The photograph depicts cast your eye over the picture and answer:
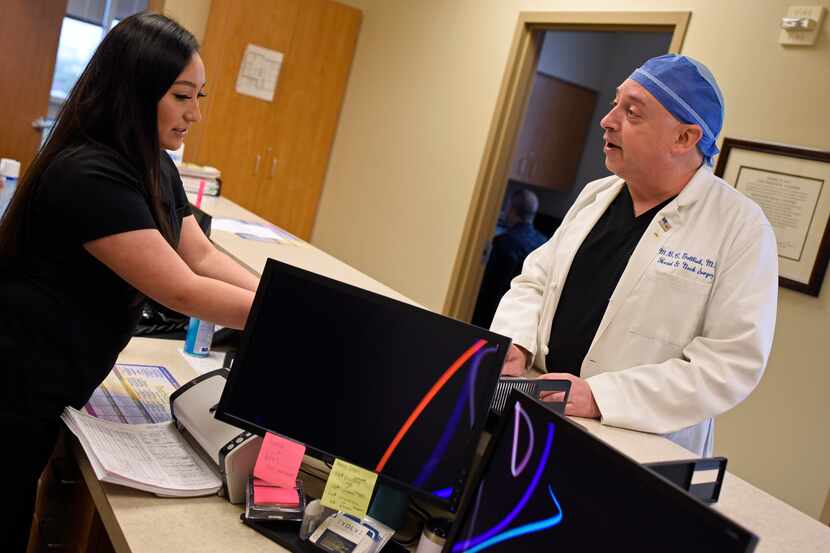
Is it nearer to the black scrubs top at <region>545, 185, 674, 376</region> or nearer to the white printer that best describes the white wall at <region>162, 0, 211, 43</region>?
the black scrubs top at <region>545, 185, 674, 376</region>

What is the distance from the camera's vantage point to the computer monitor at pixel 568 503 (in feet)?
2.53

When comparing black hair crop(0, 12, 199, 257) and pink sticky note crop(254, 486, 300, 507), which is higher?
black hair crop(0, 12, 199, 257)

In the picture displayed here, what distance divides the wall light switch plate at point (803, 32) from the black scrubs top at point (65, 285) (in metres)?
2.51

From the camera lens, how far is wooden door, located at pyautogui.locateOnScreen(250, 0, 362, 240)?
205 inches

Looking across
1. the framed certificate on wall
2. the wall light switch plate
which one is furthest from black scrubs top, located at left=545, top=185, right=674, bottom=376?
the wall light switch plate

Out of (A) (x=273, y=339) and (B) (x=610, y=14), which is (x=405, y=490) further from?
(B) (x=610, y=14)

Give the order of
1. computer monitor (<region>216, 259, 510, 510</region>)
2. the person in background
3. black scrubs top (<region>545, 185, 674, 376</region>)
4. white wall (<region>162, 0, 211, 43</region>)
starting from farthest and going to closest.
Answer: white wall (<region>162, 0, 211, 43</region>)
the person in background
black scrubs top (<region>545, 185, 674, 376</region>)
computer monitor (<region>216, 259, 510, 510</region>)

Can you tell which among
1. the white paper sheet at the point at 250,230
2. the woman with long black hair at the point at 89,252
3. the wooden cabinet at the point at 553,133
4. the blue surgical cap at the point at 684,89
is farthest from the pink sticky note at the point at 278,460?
the wooden cabinet at the point at 553,133

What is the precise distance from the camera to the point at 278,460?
4.20 feet

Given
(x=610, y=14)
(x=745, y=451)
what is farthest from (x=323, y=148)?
(x=745, y=451)

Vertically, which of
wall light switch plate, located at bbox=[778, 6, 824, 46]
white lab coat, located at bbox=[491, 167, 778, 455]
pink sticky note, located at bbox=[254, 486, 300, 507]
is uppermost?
wall light switch plate, located at bbox=[778, 6, 824, 46]

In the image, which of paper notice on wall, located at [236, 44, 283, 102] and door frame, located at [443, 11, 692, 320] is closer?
door frame, located at [443, 11, 692, 320]

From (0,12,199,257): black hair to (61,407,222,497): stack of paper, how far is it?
0.35 meters

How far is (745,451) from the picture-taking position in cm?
290
